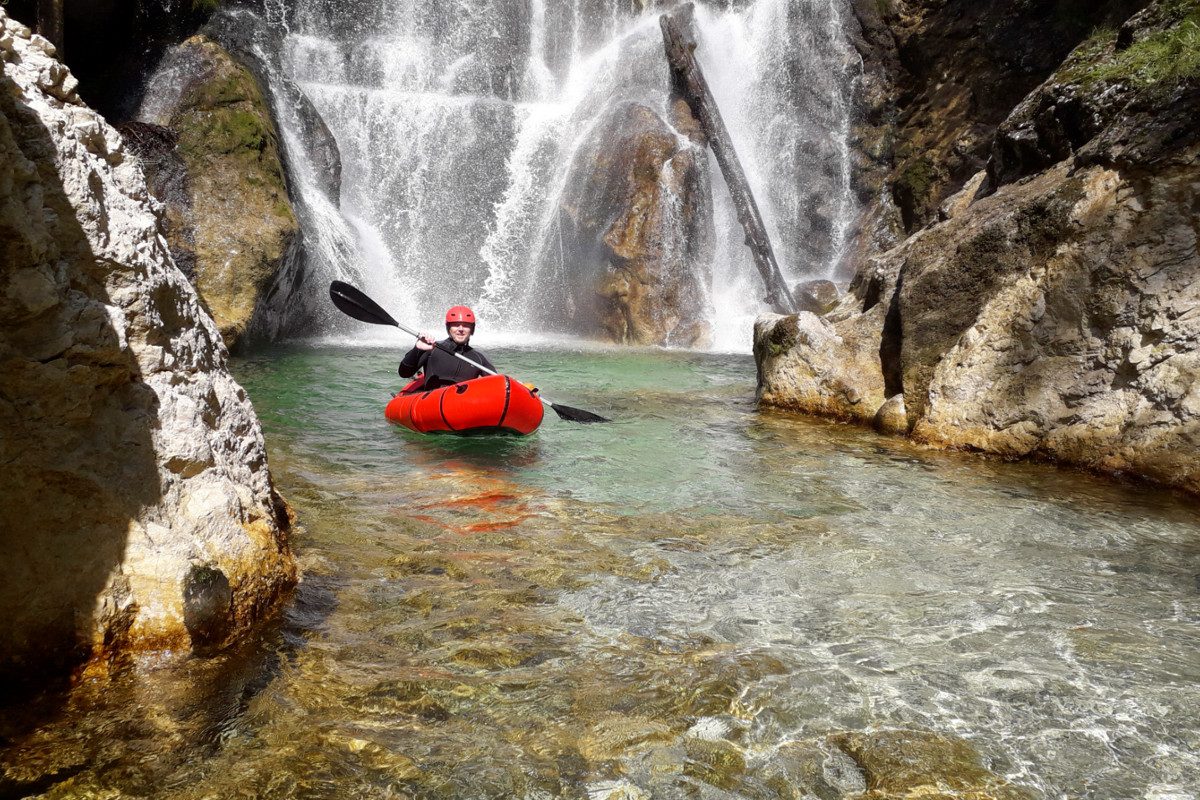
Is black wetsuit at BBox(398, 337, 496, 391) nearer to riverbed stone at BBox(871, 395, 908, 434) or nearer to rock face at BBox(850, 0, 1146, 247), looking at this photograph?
riverbed stone at BBox(871, 395, 908, 434)

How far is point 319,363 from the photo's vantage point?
36.7ft

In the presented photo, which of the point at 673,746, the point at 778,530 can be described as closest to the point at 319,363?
the point at 778,530

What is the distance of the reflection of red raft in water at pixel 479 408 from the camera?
661cm

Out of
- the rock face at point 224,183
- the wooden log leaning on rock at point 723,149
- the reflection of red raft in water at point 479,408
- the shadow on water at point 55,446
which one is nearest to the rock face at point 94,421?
the shadow on water at point 55,446

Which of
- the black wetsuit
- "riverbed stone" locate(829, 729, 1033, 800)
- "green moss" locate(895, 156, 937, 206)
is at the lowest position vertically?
"riverbed stone" locate(829, 729, 1033, 800)

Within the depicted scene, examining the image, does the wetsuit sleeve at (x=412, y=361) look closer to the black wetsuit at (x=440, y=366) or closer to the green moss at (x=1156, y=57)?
the black wetsuit at (x=440, y=366)

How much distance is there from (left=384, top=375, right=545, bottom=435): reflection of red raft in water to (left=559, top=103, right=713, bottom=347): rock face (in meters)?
9.06

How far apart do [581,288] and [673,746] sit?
562 inches

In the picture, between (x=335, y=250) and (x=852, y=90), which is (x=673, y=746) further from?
(x=852, y=90)

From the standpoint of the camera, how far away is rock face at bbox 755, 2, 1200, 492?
213 inches

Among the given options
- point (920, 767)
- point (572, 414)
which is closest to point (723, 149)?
point (572, 414)

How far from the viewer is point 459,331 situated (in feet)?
23.7

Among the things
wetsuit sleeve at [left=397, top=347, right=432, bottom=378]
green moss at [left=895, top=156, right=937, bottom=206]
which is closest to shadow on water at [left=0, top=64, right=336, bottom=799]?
wetsuit sleeve at [left=397, top=347, right=432, bottom=378]

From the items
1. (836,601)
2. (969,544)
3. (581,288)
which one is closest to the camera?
(836,601)
